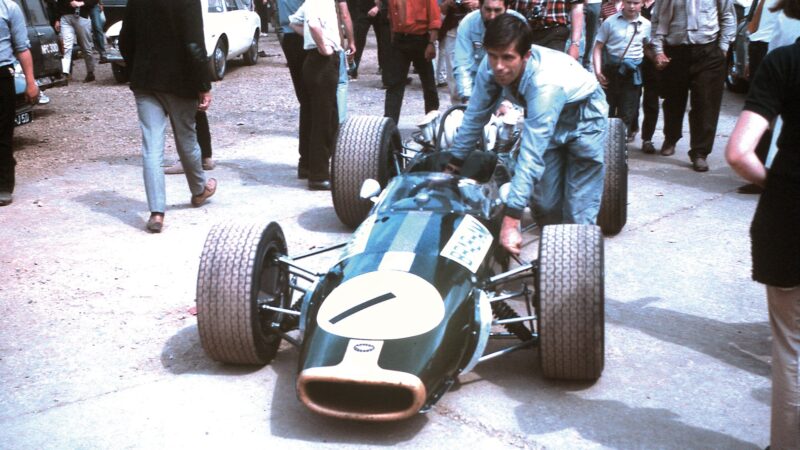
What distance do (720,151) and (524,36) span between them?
5.77 metres

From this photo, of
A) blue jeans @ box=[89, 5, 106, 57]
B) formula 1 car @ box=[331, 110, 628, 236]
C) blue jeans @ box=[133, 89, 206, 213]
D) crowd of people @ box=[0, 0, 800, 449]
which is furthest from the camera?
blue jeans @ box=[89, 5, 106, 57]

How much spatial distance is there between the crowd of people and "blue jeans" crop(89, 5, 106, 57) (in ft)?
27.2

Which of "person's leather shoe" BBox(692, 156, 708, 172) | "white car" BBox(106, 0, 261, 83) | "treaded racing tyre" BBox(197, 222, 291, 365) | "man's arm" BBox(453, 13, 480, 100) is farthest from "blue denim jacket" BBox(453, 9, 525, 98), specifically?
"white car" BBox(106, 0, 261, 83)

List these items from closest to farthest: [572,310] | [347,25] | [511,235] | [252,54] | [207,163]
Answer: [572,310] < [511,235] < [347,25] < [207,163] < [252,54]

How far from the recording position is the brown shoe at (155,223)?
278 inches

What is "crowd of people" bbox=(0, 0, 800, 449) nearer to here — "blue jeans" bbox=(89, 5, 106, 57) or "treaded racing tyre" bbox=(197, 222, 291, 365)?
"treaded racing tyre" bbox=(197, 222, 291, 365)

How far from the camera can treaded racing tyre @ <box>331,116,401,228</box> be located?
6824mm

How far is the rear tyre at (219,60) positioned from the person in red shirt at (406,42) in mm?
6292

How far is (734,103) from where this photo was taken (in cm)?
1279

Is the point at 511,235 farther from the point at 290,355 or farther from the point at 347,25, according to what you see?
the point at 347,25

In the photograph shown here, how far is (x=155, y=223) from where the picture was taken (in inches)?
278

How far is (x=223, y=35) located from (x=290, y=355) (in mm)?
11626

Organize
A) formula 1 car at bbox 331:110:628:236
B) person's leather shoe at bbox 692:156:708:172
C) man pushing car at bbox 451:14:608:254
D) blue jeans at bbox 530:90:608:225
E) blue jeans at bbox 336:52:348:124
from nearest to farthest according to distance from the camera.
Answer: man pushing car at bbox 451:14:608:254, blue jeans at bbox 530:90:608:225, formula 1 car at bbox 331:110:628:236, blue jeans at bbox 336:52:348:124, person's leather shoe at bbox 692:156:708:172

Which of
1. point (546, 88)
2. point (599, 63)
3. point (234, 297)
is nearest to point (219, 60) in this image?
point (599, 63)
